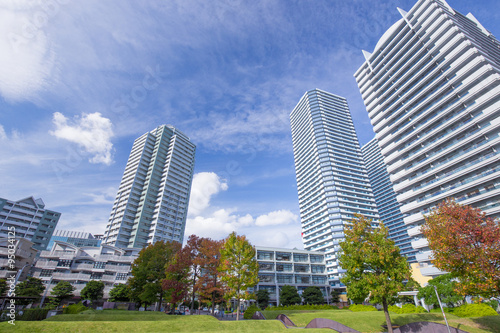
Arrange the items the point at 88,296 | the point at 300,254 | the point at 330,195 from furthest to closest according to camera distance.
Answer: the point at 330,195 → the point at 300,254 → the point at 88,296

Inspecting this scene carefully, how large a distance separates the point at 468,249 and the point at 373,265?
24.3 feet

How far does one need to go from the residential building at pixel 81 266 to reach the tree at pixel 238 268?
145 feet

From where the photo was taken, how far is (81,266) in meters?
56.7

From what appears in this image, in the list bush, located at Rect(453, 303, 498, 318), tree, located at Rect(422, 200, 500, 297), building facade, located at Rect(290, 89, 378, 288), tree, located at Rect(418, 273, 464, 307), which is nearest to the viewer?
tree, located at Rect(422, 200, 500, 297)

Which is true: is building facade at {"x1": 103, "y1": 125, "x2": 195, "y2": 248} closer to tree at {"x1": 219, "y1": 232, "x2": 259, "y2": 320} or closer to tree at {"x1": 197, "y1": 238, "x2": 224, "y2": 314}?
tree at {"x1": 197, "y1": 238, "x2": 224, "y2": 314}

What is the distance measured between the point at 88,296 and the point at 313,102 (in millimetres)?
122082

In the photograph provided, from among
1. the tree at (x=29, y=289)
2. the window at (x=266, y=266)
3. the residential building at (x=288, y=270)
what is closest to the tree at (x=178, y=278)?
the tree at (x=29, y=289)

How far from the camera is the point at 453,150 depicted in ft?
144

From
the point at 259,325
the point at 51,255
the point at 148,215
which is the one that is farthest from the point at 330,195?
the point at 51,255

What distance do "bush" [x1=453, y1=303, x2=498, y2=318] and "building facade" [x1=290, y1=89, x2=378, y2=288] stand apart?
200ft

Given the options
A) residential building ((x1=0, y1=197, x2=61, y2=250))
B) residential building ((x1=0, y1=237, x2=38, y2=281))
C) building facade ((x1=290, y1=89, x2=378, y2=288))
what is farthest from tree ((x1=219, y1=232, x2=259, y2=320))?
residential building ((x1=0, y1=197, x2=61, y2=250))

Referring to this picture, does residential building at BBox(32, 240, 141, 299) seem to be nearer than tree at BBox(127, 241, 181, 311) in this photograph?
No

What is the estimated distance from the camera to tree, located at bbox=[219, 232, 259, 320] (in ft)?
91.4

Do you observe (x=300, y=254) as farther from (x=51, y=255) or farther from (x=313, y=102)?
(x=313, y=102)
